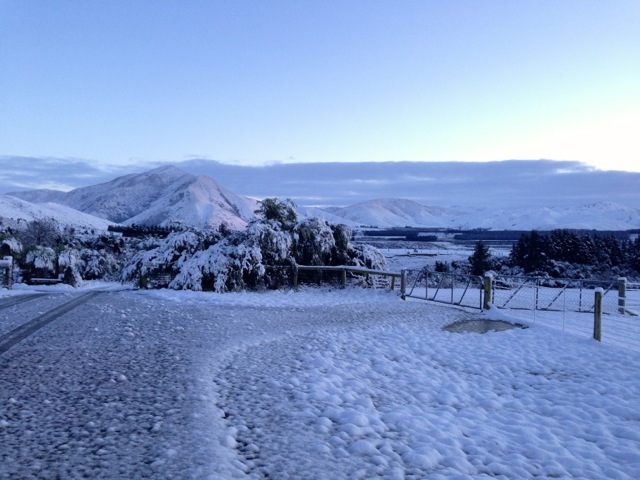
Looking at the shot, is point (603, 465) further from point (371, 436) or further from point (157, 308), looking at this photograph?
point (157, 308)

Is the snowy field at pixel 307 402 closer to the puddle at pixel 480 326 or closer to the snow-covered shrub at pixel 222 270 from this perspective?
the puddle at pixel 480 326

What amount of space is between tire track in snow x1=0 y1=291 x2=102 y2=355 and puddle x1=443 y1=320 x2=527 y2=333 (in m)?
7.79

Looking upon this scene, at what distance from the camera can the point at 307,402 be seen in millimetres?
5277

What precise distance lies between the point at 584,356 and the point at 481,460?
207 inches

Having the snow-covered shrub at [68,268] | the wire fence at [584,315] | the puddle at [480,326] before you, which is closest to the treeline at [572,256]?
the wire fence at [584,315]

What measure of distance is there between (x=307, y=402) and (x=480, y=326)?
22.2 feet

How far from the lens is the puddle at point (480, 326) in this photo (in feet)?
34.1

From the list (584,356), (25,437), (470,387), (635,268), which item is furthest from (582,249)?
(25,437)

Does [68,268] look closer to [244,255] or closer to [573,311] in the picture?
[244,255]

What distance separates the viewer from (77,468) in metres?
3.43

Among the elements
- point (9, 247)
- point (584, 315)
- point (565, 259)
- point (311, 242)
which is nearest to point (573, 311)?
point (584, 315)

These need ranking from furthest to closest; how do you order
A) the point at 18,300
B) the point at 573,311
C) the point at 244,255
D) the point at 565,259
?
1. the point at 565,259
2. the point at 244,255
3. the point at 573,311
4. the point at 18,300

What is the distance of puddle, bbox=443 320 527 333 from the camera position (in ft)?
34.1

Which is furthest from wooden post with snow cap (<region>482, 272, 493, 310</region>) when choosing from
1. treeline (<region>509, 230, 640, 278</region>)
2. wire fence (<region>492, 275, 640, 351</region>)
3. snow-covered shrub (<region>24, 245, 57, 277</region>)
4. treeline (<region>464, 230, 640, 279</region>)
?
treeline (<region>509, 230, 640, 278</region>)
